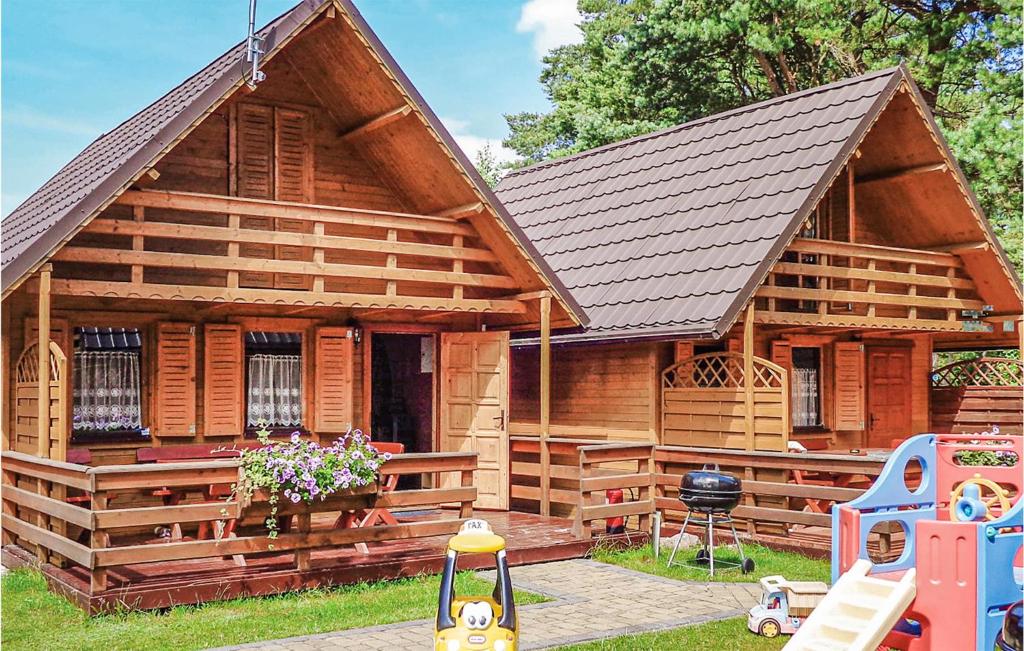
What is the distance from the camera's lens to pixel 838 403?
52.9 feet

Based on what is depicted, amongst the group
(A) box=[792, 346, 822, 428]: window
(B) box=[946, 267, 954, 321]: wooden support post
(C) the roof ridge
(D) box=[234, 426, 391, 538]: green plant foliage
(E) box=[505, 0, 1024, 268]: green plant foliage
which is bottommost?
(D) box=[234, 426, 391, 538]: green plant foliage

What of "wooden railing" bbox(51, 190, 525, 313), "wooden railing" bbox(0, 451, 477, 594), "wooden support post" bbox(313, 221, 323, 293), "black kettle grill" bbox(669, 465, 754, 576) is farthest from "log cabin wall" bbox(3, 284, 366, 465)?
"black kettle grill" bbox(669, 465, 754, 576)

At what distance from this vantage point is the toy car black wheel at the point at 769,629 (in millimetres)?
7715

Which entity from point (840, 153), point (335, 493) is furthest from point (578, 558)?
point (840, 153)

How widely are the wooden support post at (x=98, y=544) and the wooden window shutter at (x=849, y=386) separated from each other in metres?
11.1

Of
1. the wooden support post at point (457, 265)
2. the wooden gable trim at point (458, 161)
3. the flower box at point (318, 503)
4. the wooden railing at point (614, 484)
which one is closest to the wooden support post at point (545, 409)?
the wooden gable trim at point (458, 161)

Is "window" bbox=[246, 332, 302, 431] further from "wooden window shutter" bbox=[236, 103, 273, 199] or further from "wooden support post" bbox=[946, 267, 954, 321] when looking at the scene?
"wooden support post" bbox=[946, 267, 954, 321]

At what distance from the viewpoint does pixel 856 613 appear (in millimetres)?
6512

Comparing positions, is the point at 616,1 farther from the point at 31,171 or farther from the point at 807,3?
the point at 31,171

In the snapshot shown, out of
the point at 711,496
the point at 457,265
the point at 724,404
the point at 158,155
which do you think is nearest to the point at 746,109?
the point at 724,404

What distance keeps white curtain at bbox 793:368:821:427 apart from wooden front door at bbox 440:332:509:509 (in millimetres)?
4969

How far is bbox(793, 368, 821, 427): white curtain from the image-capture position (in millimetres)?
15828

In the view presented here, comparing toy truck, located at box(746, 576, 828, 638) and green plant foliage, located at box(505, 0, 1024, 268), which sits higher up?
green plant foliage, located at box(505, 0, 1024, 268)

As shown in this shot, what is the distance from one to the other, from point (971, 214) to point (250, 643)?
11.9 metres
